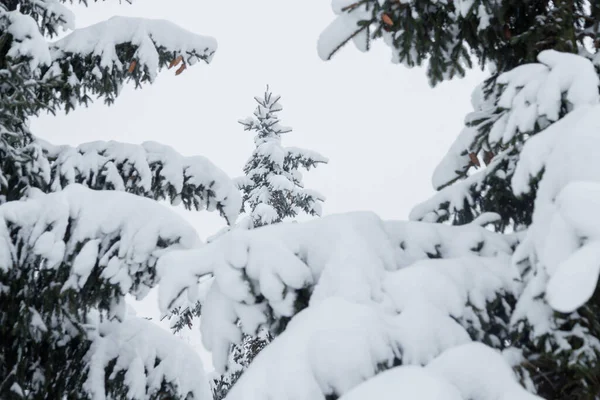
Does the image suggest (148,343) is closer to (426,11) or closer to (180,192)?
(180,192)

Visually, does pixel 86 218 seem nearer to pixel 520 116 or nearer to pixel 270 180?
pixel 520 116

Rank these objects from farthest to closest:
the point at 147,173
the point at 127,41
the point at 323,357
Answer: the point at 127,41 < the point at 147,173 < the point at 323,357

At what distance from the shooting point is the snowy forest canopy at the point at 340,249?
6.05 feet

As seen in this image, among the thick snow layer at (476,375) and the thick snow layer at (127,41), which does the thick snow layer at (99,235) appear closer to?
the thick snow layer at (476,375)

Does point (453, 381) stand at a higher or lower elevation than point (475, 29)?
lower

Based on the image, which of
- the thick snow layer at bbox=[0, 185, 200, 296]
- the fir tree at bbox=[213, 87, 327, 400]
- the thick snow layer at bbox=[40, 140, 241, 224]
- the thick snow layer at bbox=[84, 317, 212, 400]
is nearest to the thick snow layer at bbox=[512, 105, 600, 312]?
the thick snow layer at bbox=[0, 185, 200, 296]

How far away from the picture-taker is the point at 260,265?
237 cm

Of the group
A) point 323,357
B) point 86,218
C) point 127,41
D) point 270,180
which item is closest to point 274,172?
point 270,180

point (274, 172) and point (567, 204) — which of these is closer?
point (567, 204)

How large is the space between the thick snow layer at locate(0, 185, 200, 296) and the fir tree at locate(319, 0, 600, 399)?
5.17ft

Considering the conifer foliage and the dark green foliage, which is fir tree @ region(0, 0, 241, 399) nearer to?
the dark green foliage

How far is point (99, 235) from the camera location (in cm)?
336

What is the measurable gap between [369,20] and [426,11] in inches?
18.4

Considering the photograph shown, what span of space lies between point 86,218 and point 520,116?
2748mm
